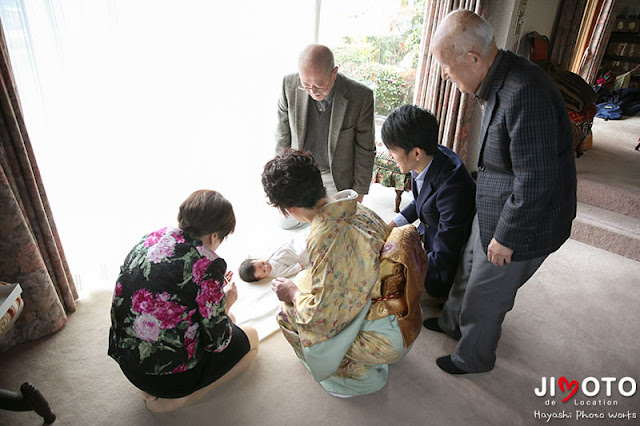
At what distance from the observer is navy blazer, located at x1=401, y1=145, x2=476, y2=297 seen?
1735mm

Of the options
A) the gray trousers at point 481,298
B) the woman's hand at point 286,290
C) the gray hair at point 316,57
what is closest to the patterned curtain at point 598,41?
the gray hair at point 316,57

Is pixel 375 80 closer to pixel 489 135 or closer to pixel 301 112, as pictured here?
pixel 301 112

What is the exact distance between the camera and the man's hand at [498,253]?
4.34ft

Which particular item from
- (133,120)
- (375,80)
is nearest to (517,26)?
(375,80)

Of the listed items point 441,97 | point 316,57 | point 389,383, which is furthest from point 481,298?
point 441,97

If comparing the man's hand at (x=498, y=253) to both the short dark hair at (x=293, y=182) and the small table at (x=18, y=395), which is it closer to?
the short dark hair at (x=293, y=182)

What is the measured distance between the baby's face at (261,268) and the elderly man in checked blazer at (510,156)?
123 cm

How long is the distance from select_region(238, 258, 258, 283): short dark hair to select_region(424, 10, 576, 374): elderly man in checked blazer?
1276 mm

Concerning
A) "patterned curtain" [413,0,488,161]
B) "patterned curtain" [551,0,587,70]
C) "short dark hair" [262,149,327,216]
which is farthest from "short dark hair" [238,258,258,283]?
"patterned curtain" [551,0,587,70]

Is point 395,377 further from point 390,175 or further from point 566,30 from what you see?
point 566,30

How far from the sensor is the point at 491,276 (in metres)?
1.47

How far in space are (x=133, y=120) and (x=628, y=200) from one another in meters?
3.53

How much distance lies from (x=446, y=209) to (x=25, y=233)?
1.87 meters

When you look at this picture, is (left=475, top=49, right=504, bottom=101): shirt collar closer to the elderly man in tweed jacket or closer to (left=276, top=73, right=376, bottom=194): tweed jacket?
the elderly man in tweed jacket
